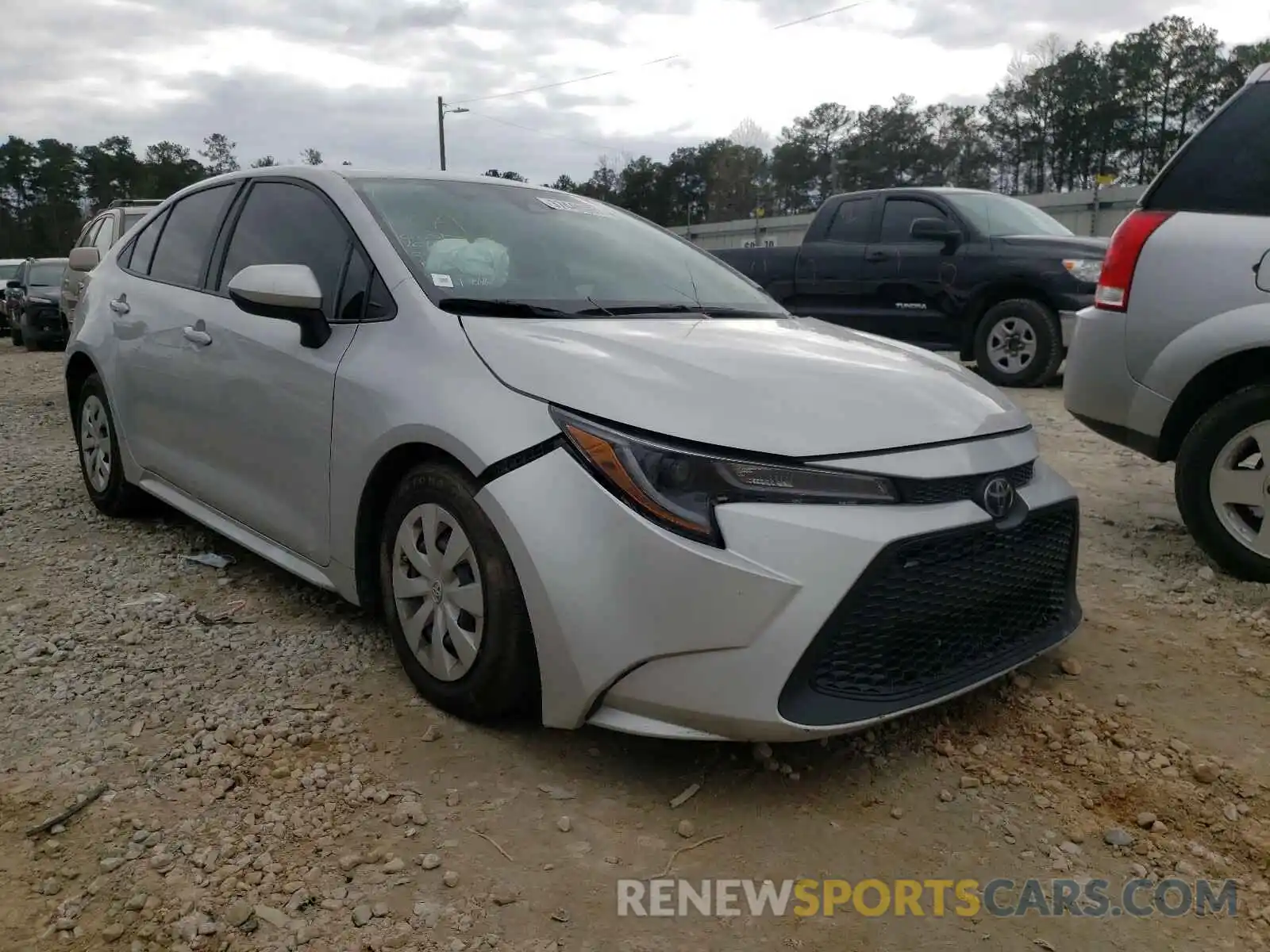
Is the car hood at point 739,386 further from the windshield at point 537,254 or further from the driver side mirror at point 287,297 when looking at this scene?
the driver side mirror at point 287,297

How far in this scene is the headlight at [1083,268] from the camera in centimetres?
838

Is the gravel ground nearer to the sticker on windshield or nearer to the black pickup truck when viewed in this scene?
the sticker on windshield

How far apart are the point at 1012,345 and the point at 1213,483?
5208 mm

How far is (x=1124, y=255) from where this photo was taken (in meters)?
3.97

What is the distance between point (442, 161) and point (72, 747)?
125 feet

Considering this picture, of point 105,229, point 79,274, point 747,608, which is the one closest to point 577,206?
point 747,608

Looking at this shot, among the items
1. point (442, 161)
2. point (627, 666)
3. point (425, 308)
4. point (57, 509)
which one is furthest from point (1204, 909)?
point (442, 161)

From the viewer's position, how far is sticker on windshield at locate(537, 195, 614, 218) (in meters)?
3.73

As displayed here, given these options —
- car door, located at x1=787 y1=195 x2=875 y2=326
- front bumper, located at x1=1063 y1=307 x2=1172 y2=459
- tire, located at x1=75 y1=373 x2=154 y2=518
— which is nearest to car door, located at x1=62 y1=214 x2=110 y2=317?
tire, located at x1=75 y1=373 x2=154 y2=518

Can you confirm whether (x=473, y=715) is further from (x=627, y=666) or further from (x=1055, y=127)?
(x=1055, y=127)

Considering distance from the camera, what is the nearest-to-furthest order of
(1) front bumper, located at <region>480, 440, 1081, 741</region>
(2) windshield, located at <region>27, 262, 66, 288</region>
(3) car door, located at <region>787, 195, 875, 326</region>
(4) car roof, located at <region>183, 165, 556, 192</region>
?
1. (1) front bumper, located at <region>480, 440, 1081, 741</region>
2. (4) car roof, located at <region>183, 165, 556, 192</region>
3. (3) car door, located at <region>787, 195, 875, 326</region>
4. (2) windshield, located at <region>27, 262, 66, 288</region>

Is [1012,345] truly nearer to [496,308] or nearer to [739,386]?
[496,308]

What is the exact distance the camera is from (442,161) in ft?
126

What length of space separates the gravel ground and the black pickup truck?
5.50m
